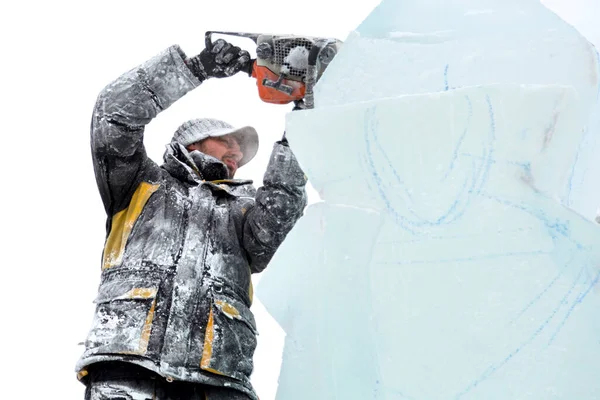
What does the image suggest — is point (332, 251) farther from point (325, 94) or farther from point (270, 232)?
point (270, 232)

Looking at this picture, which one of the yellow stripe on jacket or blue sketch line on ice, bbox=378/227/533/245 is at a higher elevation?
blue sketch line on ice, bbox=378/227/533/245

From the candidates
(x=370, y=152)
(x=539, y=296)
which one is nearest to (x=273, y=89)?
(x=370, y=152)

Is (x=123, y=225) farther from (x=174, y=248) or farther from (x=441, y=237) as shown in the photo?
(x=441, y=237)

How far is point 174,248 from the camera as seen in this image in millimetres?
2303

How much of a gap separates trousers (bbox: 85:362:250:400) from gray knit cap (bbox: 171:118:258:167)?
979 millimetres

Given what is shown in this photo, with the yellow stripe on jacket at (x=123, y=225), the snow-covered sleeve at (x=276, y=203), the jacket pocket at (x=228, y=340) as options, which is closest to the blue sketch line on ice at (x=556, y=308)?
the jacket pocket at (x=228, y=340)

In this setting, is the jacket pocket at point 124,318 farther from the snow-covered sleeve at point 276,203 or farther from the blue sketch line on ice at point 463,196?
the blue sketch line on ice at point 463,196

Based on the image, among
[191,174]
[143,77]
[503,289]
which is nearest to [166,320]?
[191,174]

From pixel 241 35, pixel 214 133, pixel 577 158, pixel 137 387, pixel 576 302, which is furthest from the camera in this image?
pixel 214 133

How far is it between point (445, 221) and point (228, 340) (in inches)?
40.9

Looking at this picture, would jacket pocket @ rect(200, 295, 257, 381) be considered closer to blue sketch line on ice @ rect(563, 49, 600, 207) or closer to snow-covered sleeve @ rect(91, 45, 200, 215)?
snow-covered sleeve @ rect(91, 45, 200, 215)

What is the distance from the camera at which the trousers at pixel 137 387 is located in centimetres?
211

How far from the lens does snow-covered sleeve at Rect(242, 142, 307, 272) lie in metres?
2.39

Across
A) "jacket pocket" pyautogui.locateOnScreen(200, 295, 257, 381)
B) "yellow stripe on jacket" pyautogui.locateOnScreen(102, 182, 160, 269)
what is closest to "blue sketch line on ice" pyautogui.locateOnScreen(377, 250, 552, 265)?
"jacket pocket" pyautogui.locateOnScreen(200, 295, 257, 381)
